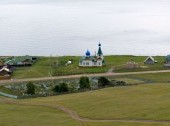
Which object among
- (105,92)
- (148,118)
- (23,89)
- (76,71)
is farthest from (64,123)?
(76,71)

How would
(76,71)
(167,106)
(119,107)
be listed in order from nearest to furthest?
(167,106), (119,107), (76,71)

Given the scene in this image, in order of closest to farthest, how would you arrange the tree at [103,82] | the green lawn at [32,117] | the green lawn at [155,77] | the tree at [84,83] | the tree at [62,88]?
1. the green lawn at [32,117]
2. the tree at [62,88]
3. the tree at [84,83]
4. the tree at [103,82]
5. the green lawn at [155,77]

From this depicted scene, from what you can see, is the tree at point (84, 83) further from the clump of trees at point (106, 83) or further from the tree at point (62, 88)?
the tree at point (62, 88)

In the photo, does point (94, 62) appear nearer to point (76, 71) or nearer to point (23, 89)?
point (76, 71)

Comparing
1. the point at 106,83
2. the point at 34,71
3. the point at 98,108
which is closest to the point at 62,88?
the point at 106,83

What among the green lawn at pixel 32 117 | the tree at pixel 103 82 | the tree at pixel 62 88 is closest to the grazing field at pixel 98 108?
the green lawn at pixel 32 117

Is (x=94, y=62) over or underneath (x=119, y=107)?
over

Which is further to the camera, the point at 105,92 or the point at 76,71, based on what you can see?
the point at 76,71

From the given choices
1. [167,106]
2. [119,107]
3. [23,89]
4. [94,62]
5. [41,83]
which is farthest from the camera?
[94,62]
